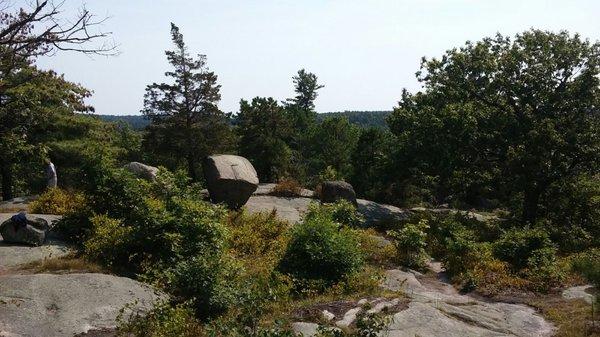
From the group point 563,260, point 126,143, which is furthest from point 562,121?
point 126,143

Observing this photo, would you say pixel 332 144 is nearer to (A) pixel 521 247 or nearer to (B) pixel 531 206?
(B) pixel 531 206

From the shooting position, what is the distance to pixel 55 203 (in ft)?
59.0

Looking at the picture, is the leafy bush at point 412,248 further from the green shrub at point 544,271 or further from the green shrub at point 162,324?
the green shrub at point 162,324

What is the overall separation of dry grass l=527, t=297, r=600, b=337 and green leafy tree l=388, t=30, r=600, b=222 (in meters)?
11.4

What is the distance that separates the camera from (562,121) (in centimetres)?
2462

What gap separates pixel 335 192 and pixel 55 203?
1237 cm

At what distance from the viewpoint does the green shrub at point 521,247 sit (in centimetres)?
1756

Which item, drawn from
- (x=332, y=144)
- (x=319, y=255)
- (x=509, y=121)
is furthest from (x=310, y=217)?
(x=332, y=144)

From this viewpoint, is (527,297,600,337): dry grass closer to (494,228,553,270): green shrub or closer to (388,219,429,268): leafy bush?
(494,228,553,270): green shrub

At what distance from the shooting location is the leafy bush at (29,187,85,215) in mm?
17562

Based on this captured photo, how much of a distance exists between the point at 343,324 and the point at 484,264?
838 cm

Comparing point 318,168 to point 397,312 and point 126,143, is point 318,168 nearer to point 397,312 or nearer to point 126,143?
point 126,143

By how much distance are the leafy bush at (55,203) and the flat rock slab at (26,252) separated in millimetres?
3192

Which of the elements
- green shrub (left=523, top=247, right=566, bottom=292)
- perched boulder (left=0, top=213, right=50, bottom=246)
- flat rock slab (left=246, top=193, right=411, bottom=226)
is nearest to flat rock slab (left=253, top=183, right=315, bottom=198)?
flat rock slab (left=246, top=193, right=411, bottom=226)
